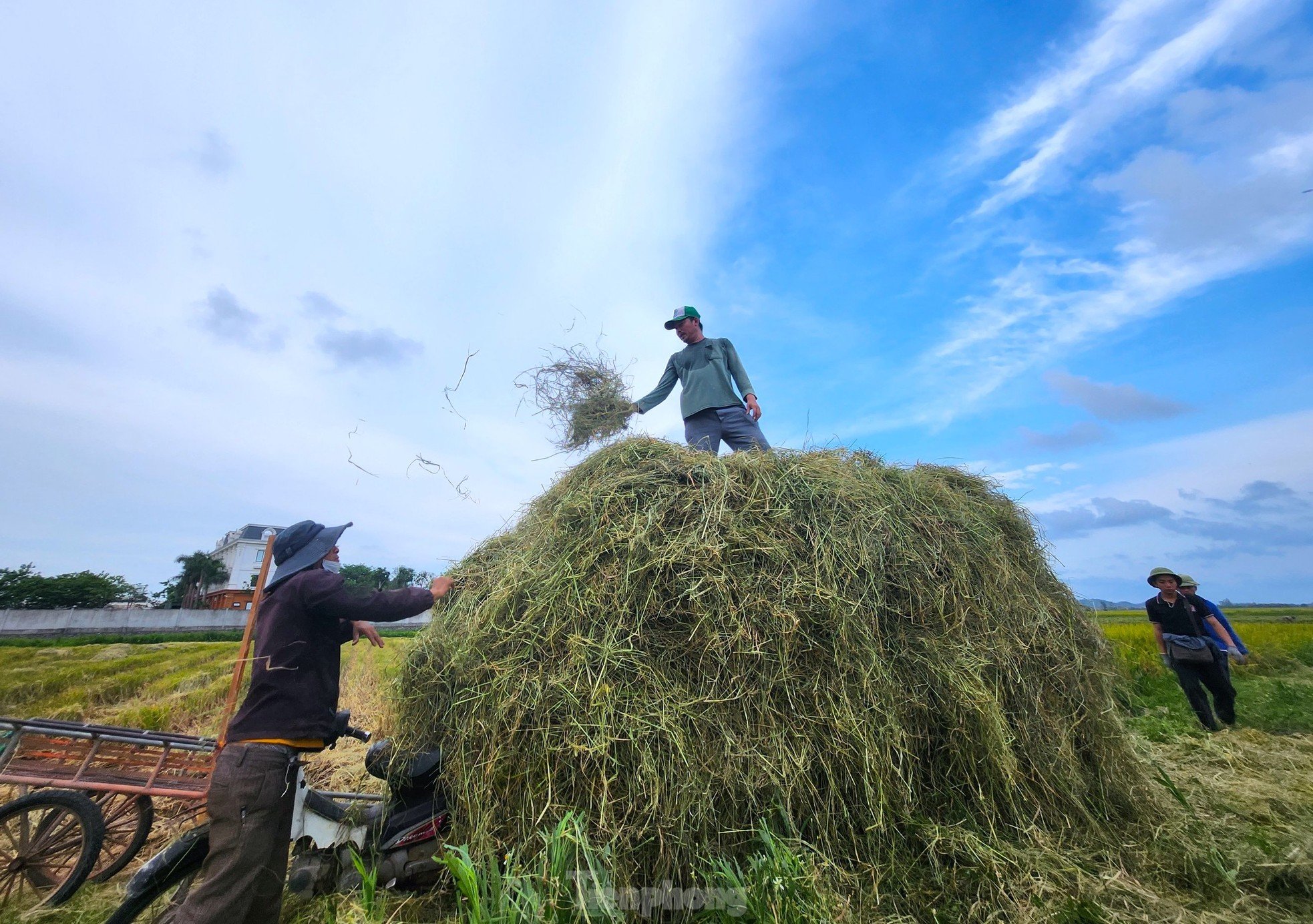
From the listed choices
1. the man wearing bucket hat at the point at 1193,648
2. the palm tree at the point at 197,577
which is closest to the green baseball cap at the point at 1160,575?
the man wearing bucket hat at the point at 1193,648

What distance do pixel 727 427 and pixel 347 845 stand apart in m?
3.80

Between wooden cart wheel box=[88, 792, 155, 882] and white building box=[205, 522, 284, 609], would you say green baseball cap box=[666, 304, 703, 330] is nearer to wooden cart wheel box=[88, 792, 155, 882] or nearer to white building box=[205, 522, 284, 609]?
wooden cart wheel box=[88, 792, 155, 882]

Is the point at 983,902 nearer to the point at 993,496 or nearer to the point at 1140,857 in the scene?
the point at 1140,857

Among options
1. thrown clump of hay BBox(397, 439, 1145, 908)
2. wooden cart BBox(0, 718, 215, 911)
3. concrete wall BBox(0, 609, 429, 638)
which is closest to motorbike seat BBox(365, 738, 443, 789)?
thrown clump of hay BBox(397, 439, 1145, 908)

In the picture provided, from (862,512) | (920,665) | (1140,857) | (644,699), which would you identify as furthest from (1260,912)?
(644,699)

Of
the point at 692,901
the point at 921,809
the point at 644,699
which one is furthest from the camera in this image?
the point at 921,809

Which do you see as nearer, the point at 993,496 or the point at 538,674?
the point at 538,674

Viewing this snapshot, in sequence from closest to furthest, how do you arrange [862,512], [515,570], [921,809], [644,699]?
[644,699] < [921,809] < [515,570] < [862,512]

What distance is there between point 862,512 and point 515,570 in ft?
6.35

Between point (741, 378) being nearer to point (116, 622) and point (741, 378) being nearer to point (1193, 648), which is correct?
point (1193, 648)

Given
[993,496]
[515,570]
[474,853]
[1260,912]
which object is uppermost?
[993,496]

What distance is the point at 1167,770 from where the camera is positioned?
14.9 ft

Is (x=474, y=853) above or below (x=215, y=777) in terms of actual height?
below

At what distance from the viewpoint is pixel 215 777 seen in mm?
2779
